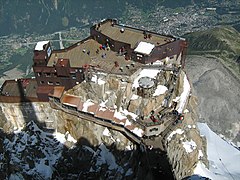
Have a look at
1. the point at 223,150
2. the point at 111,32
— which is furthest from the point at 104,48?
the point at 223,150

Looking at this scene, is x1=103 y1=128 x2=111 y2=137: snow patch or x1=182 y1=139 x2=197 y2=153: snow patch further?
x1=182 y1=139 x2=197 y2=153: snow patch

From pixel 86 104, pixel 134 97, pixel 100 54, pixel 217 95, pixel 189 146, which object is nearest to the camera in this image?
pixel 134 97

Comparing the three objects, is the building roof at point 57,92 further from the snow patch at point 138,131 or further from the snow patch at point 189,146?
the snow patch at point 189,146

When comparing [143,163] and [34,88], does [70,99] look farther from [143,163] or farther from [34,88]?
[143,163]

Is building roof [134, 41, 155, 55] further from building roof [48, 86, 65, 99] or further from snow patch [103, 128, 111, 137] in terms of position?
snow patch [103, 128, 111, 137]

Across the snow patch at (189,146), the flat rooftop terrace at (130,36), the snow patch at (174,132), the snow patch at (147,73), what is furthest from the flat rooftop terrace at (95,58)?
the snow patch at (189,146)

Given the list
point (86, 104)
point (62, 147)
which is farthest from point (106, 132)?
point (62, 147)

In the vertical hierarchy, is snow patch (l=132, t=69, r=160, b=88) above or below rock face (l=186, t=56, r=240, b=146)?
above

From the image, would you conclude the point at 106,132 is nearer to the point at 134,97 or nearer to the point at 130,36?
the point at 134,97

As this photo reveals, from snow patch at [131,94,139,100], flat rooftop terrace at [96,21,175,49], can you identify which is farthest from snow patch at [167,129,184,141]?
flat rooftop terrace at [96,21,175,49]
